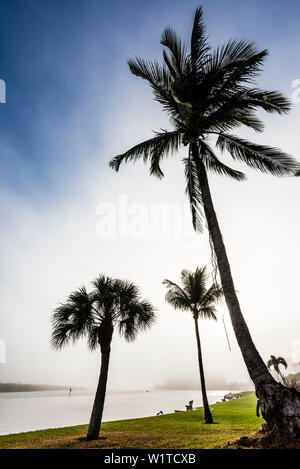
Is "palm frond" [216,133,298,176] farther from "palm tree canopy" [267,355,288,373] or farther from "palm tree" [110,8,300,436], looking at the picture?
"palm tree canopy" [267,355,288,373]

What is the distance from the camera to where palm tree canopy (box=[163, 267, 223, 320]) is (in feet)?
60.2

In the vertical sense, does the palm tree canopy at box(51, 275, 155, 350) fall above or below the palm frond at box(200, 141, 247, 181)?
below

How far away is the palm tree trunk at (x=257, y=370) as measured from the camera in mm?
5055

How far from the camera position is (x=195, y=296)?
60.5 feet

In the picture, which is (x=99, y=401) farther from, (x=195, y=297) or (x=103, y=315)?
(x=195, y=297)

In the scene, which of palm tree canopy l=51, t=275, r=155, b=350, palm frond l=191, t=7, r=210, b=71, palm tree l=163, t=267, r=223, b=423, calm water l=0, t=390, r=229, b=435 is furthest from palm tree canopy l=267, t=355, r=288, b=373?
palm frond l=191, t=7, r=210, b=71

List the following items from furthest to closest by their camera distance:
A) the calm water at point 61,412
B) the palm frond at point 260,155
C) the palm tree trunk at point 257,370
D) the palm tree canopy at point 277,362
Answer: the palm tree canopy at point 277,362
the calm water at point 61,412
the palm frond at point 260,155
the palm tree trunk at point 257,370

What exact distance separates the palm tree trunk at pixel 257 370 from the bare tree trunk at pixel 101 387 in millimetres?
7065

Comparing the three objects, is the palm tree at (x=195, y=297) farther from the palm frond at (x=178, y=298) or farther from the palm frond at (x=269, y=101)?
the palm frond at (x=269, y=101)

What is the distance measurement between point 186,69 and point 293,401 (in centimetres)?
1083

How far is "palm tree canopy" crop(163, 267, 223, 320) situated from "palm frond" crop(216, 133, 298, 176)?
11.4 metres

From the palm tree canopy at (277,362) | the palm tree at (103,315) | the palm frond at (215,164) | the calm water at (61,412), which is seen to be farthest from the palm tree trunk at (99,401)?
the palm tree canopy at (277,362)

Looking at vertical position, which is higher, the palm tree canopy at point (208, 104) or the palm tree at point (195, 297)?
the palm tree canopy at point (208, 104)
